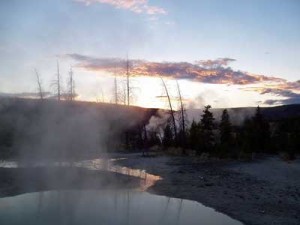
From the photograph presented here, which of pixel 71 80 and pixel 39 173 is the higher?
pixel 71 80

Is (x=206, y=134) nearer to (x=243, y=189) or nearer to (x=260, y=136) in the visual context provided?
(x=260, y=136)

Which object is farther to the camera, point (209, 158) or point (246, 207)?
point (209, 158)

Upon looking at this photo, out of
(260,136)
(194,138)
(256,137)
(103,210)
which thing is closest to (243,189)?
(103,210)

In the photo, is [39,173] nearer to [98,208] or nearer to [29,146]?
[98,208]

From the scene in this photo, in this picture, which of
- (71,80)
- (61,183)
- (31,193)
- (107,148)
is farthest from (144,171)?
(71,80)

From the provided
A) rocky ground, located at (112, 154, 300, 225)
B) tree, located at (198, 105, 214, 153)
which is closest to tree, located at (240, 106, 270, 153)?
tree, located at (198, 105, 214, 153)

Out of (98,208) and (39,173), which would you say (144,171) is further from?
(98,208)

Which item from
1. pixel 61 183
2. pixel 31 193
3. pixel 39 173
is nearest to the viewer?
pixel 31 193

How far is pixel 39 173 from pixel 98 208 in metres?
7.79

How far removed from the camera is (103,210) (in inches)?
463

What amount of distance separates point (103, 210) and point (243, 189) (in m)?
6.15

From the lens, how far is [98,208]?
472 inches

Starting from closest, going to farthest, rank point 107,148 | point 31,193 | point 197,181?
point 31,193 → point 197,181 → point 107,148

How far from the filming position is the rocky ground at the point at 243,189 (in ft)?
37.8
